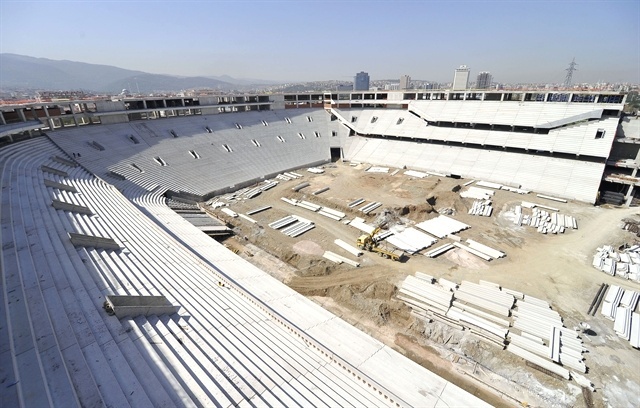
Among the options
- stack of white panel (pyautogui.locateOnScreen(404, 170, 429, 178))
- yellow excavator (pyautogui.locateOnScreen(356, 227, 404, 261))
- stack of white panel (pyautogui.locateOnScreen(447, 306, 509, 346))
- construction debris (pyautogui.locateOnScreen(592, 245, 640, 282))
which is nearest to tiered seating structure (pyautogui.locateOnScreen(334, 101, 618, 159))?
stack of white panel (pyautogui.locateOnScreen(404, 170, 429, 178))

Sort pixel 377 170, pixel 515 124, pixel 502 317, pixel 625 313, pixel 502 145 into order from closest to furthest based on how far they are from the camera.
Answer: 1. pixel 625 313
2. pixel 502 317
3. pixel 502 145
4. pixel 515 124
5. pixel 377 170

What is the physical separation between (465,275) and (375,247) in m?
6.74

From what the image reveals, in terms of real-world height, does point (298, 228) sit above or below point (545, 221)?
below

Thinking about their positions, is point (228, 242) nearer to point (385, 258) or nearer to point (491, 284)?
point (385, 258)

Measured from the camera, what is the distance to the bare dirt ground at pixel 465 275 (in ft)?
42.2

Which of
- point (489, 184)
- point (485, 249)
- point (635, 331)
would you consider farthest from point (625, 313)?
point (489, 184)

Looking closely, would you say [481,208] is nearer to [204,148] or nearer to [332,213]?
[332,213]

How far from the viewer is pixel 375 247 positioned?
22438mm

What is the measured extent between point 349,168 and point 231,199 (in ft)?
65.7

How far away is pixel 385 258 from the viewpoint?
21516mm

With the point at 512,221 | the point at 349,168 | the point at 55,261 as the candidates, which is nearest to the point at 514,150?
the point at 512,221

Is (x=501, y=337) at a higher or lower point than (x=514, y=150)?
lower

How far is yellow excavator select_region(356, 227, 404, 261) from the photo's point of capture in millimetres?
21297

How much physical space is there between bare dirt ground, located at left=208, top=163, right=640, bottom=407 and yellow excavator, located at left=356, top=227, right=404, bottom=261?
0.50 metres
